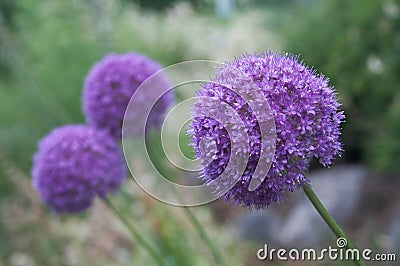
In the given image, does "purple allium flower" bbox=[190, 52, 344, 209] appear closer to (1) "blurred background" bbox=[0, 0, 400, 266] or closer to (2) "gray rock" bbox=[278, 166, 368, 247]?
(1) "blurred background" bbox=[0, 0, 400, 266]

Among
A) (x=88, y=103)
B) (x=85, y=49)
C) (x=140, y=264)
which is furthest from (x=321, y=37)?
(x=88, y=103)

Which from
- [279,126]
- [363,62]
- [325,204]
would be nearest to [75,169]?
[279,126]

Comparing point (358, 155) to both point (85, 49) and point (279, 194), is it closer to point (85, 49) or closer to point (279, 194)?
point (85, 49)

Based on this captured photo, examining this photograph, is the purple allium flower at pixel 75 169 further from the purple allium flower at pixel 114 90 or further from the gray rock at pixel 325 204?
the gray rock at pixel 325 204

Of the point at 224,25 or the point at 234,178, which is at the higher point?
the point at 224,25

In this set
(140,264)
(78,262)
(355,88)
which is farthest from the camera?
(355,88)

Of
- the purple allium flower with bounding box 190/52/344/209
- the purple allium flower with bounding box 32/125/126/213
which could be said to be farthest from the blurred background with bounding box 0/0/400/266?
the purple allium flower with bounding box 190/52/344/209
